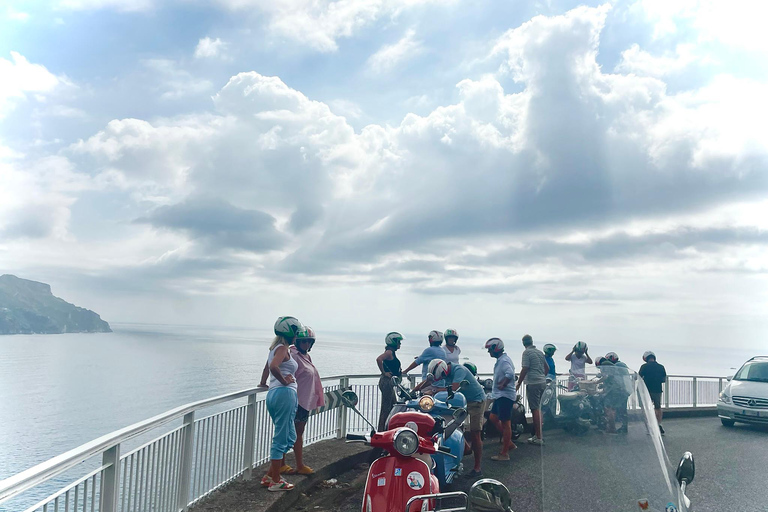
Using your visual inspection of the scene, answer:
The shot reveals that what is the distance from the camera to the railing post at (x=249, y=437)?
7039 millimetres

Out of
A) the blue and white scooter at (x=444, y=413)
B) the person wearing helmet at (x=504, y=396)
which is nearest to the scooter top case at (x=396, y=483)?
the blue and white scooter at (x=444, y=413)

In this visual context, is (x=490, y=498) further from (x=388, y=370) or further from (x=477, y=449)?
(x=388, y=370)

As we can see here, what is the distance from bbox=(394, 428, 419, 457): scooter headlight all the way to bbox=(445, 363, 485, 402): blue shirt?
346 cm

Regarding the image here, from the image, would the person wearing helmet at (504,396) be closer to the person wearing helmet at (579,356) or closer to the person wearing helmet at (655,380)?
the person wearing helmet at (579,356)

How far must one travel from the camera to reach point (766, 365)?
1586cm

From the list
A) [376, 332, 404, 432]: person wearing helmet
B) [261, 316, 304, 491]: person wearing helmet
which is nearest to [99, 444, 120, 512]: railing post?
[261, 316, 304, 491]: person wearing helmet

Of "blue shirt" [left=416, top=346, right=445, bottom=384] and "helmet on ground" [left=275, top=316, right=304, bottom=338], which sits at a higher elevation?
"helmet on ground" [left=275, top=316, right=304, bottom=338]

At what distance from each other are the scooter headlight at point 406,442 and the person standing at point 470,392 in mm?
3216

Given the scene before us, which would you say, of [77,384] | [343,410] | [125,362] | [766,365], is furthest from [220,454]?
[125,362]

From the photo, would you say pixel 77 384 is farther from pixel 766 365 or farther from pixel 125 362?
pixel 766 365

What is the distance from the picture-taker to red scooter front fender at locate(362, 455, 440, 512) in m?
4.80

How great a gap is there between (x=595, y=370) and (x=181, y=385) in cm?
8353

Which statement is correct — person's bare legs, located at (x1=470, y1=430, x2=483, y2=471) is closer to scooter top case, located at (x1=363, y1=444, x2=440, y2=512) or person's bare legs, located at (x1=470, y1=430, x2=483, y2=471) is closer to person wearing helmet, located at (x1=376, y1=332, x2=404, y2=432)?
person wearing helmet, located at (x1=376, y1=332, x2=404, y2=432)

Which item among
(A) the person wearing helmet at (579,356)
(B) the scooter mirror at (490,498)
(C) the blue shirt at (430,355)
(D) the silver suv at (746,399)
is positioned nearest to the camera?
(B) the scooter mirror at (490,498)
